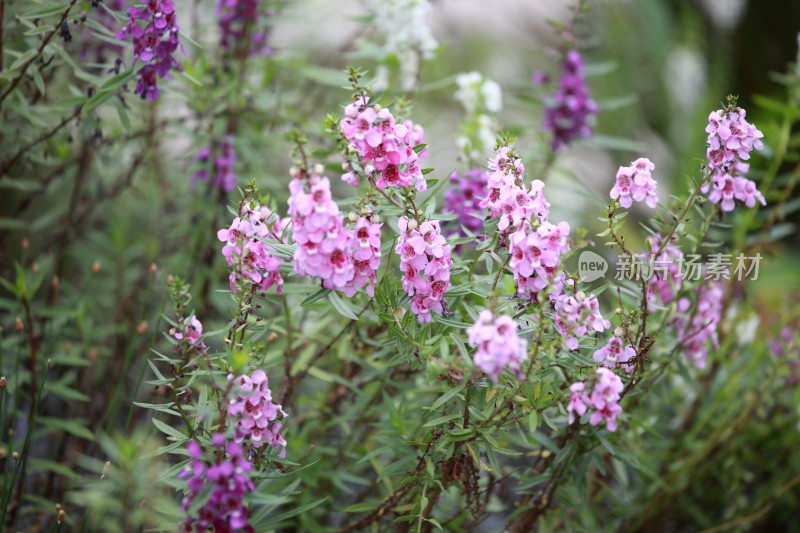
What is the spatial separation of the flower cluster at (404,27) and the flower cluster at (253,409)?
3.78 feet

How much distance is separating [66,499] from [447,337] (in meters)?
1.11

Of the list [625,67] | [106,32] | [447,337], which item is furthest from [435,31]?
[447,337]

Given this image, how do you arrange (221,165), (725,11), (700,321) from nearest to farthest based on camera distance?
A: (700,321) < (221,165) < (725,11)

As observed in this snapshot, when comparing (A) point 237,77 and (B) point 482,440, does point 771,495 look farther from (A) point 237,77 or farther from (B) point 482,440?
(A) point 237,77

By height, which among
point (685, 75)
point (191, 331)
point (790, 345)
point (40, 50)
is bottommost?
point (685, 75)

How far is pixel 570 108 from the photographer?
207 cm

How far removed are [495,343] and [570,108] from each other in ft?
4.13

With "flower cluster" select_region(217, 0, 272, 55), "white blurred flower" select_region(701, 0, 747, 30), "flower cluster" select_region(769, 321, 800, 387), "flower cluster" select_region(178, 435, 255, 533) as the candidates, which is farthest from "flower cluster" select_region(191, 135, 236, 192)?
"white blurred flower" select_region(701, 0, 747, 30)

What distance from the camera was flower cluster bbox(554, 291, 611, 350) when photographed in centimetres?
115

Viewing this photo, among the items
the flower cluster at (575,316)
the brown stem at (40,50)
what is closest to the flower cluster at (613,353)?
the flower cluster at (575,316)

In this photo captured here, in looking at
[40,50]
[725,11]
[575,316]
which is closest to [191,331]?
[575,316]

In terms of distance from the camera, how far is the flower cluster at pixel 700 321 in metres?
1.53

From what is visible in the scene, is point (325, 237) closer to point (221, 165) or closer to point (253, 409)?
point (253, 409)

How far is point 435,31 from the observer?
511 centimetres
